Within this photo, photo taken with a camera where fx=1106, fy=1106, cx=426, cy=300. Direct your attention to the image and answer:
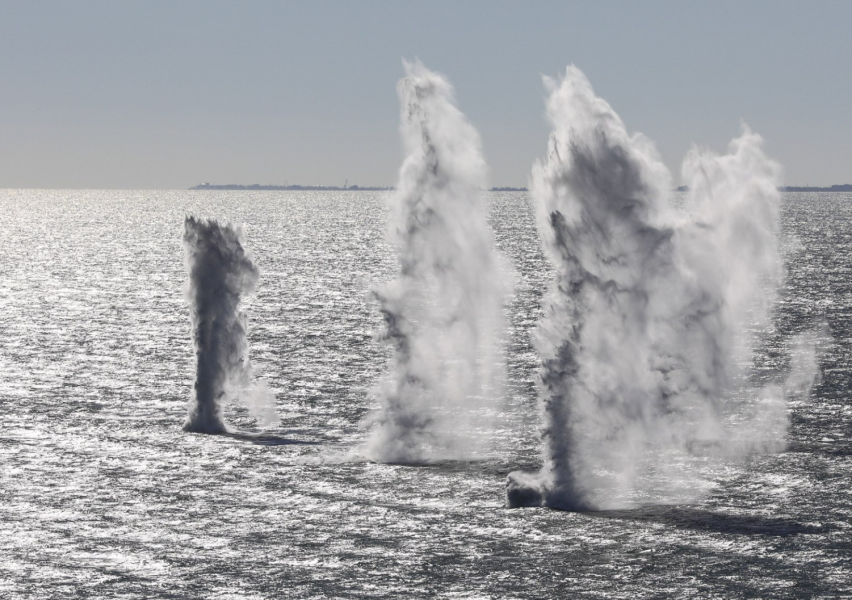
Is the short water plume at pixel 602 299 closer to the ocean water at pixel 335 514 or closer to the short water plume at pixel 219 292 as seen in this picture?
the ocean water at pixel 335 514

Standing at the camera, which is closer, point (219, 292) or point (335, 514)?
point (335, 514)

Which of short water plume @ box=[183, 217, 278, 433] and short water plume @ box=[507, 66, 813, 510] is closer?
short water plume @ box=[507, 66, 813, 510]

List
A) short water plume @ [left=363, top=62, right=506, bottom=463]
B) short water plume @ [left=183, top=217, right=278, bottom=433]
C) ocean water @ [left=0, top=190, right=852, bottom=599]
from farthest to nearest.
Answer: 1. short water plume @ [left=183, top=217, right=278, bottom=433]
2. short water plume @ [left=363, top=62, right=506, bottom=463]
3. ocean water @ [left=0, top=190, right=852, bottom=599]

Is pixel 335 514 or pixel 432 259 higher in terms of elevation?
pixel 432 259

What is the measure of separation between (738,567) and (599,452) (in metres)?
12.1

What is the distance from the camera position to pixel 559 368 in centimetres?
4350

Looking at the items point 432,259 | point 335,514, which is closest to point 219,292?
point 432,259

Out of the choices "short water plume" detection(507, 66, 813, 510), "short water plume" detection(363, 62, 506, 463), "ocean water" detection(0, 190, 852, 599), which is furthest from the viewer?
"short water plume" detection(363, 62, 506, 463)

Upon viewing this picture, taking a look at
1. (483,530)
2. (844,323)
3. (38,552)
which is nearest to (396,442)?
(483,530)

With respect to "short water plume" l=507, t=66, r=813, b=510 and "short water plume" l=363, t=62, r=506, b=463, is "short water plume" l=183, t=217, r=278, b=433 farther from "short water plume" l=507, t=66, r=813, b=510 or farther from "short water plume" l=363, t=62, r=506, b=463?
"short water plume" l=507, t=66, r=813, b=510

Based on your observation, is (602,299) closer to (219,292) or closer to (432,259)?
(432,259)

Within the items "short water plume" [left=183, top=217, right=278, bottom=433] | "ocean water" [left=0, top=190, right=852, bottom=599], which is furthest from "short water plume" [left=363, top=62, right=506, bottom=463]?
"short water plume" [left=183, top=217, right=278, bottom=433]

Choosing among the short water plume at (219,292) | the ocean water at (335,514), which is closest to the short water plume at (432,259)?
the ocean water at (335,514)

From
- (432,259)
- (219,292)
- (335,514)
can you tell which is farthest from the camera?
(219,292)
